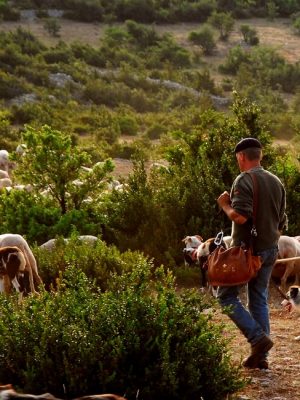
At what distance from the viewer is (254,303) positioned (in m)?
5.83

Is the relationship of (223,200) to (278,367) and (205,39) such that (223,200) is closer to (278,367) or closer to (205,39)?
(278,367)

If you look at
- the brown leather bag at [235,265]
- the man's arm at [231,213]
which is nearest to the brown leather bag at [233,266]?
the brown leather bag at [235,265]

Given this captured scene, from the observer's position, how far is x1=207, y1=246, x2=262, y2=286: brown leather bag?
18.1 feet

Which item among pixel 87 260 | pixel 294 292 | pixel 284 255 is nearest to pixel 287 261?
pixel 284 255

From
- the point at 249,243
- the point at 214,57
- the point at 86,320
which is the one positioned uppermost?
the point at 249,243

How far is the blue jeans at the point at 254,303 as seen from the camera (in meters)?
5.64

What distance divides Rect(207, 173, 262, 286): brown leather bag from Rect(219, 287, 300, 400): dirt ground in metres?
0.42

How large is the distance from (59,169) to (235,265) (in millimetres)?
6620

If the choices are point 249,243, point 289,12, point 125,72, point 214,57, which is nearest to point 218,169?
point 249,243

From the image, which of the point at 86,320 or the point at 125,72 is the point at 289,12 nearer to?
the point at 125,72

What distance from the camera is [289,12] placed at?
54.8 metres

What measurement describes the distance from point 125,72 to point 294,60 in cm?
1143

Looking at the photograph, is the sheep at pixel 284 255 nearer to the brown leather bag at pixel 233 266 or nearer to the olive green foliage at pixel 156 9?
the brown leather bag at pixel 233 266

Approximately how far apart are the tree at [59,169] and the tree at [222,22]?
38.7m
